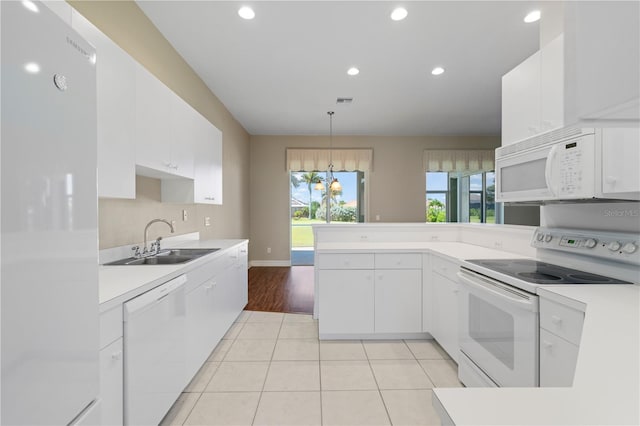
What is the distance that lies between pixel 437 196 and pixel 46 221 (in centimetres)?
702

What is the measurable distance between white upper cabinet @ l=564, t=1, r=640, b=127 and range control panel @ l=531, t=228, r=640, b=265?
1.52m

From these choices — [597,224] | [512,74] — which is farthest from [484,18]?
[597,224]

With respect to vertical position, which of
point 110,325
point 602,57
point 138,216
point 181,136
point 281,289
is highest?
point 181,136

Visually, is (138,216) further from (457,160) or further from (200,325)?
(457,160)

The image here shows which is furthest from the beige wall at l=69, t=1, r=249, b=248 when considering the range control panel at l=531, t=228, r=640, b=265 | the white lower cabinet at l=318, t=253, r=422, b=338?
the range control panel at l=531, t=228, r=640, b=265

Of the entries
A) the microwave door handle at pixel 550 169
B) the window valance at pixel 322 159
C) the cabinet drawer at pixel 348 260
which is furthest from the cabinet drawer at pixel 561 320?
the window valance at pixel 322 159

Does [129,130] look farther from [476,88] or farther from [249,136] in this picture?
[249,136]

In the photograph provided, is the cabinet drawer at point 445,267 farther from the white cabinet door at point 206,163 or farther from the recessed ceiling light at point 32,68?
the recessed ceiling light at point 32,68

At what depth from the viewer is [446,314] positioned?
2398mm

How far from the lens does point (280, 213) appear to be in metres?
6.71

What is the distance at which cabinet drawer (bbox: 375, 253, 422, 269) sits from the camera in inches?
109

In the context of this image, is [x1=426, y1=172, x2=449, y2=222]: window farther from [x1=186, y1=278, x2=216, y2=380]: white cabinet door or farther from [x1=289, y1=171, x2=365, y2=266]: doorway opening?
[x1=186, y1=278, x2=216, y2=380]: white cabinet door

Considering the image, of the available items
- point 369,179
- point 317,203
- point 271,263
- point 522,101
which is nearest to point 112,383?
point 522,101

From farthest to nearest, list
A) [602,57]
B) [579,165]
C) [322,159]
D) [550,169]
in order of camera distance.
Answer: [322,159], [550,169], [579,165], [602,57]
